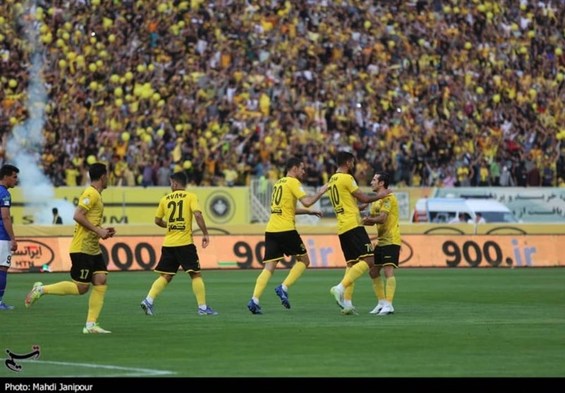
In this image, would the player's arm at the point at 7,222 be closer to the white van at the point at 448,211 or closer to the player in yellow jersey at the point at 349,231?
the player in yellow jersey at the point at 349,231

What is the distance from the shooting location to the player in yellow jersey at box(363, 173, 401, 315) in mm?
20266

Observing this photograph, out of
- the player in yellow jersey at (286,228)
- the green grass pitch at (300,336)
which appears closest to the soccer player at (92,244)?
the green grass pitch at (300,336)

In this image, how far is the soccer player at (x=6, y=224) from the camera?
2164 centimetres

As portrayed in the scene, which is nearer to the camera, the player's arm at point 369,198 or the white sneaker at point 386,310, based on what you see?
the player's arm at point 369,198

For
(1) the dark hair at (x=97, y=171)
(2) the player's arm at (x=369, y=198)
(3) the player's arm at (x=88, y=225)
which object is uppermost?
(1) the dark hair at (x=97, y=171)

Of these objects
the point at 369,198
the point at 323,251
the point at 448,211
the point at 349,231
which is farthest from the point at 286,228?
the point at 448,211

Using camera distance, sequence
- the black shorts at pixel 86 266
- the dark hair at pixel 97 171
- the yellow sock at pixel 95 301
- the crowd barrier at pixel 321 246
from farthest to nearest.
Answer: the crowd barrier at pixel 321 246
the black shorts at pixel 86 266
the dark hair at pixel 97 171
the yellow sock at pixel 95 301

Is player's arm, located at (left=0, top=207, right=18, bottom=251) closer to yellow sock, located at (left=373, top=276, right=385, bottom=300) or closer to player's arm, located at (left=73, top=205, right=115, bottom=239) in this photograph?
player's arm, located at (left=73, top=205, right=115, bottom=239)

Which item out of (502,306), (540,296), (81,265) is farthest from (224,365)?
(540,296)

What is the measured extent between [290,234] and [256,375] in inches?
330

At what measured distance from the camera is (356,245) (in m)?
20.2

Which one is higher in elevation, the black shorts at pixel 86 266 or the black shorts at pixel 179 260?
the black shorts at pixel 86 266

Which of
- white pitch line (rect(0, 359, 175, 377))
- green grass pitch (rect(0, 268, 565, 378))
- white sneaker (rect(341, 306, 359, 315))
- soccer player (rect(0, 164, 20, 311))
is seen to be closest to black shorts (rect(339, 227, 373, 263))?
white sneaker (rect(341, 306, 359, 315))

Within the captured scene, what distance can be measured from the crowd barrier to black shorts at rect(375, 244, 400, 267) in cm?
1676
